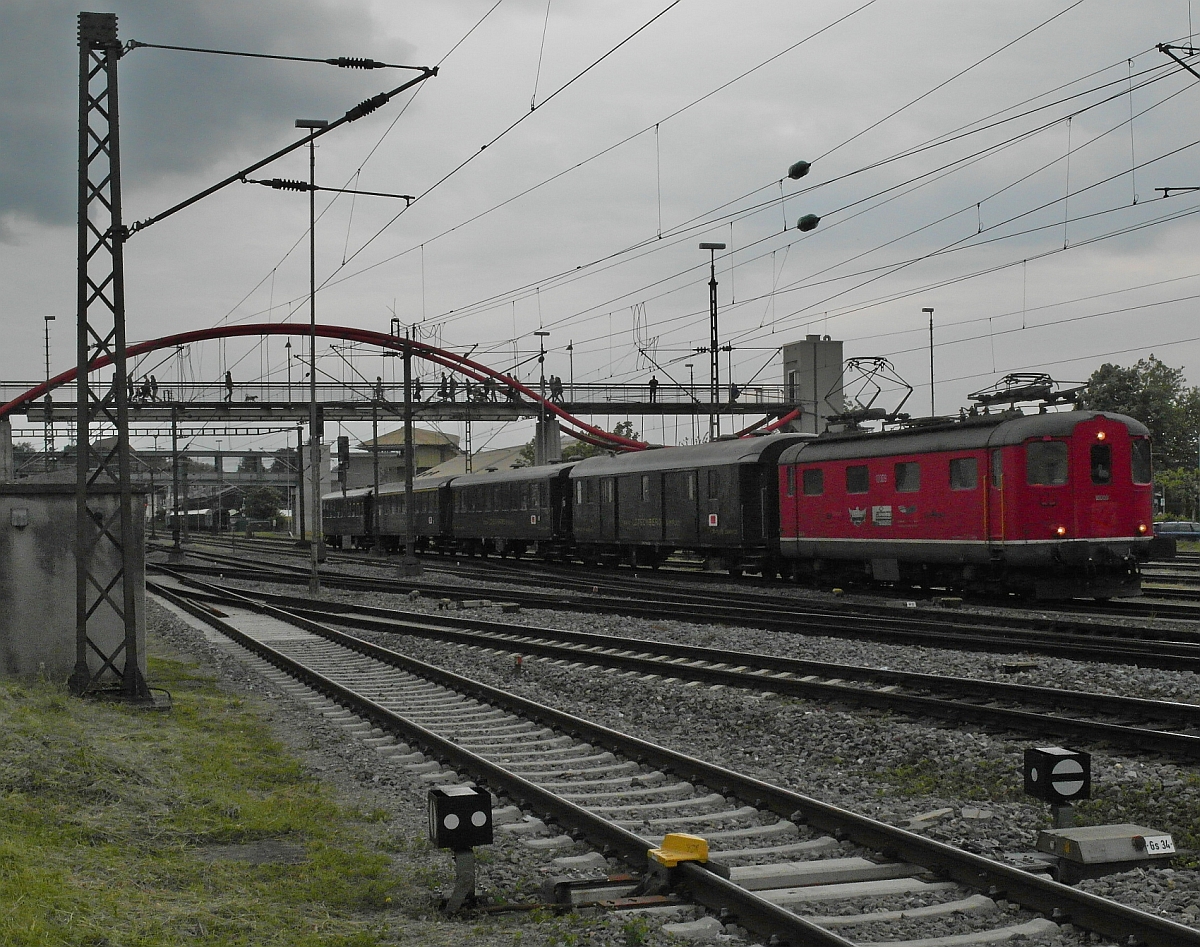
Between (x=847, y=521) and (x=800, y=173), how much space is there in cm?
716

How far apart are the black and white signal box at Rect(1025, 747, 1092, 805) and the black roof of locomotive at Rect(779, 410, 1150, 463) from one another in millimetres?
14570

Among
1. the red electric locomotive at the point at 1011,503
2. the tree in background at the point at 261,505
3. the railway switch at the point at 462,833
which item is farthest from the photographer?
the tree in background at the point at 261,505

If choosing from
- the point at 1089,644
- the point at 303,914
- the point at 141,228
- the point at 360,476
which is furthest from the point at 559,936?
the point at 360,476

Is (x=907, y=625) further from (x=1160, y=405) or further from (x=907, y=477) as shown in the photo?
(x=1160, y=405)

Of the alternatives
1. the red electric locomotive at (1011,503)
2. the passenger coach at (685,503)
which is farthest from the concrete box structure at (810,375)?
the red electric locomotive at (1011,503)

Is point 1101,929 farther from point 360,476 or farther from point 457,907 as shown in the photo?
point 360,476

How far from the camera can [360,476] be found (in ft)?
451

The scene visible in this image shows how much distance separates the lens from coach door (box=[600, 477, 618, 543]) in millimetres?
36344

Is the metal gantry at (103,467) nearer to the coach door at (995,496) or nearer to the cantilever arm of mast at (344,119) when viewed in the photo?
the cantilever arm of mast at (344,119)

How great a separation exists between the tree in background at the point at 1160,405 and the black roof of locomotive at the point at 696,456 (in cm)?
6055

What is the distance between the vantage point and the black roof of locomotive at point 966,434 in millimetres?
21094

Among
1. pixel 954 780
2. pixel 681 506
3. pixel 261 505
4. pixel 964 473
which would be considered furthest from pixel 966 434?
Result: pixel 261 505

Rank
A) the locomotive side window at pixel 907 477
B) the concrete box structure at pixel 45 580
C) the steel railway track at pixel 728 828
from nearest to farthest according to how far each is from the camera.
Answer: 1. the steel railway track at pixel 728 828
2. the concrete box structure at pixel 45 580
3. the locomotive side window at pixel 907 477

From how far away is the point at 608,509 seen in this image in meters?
36.8
